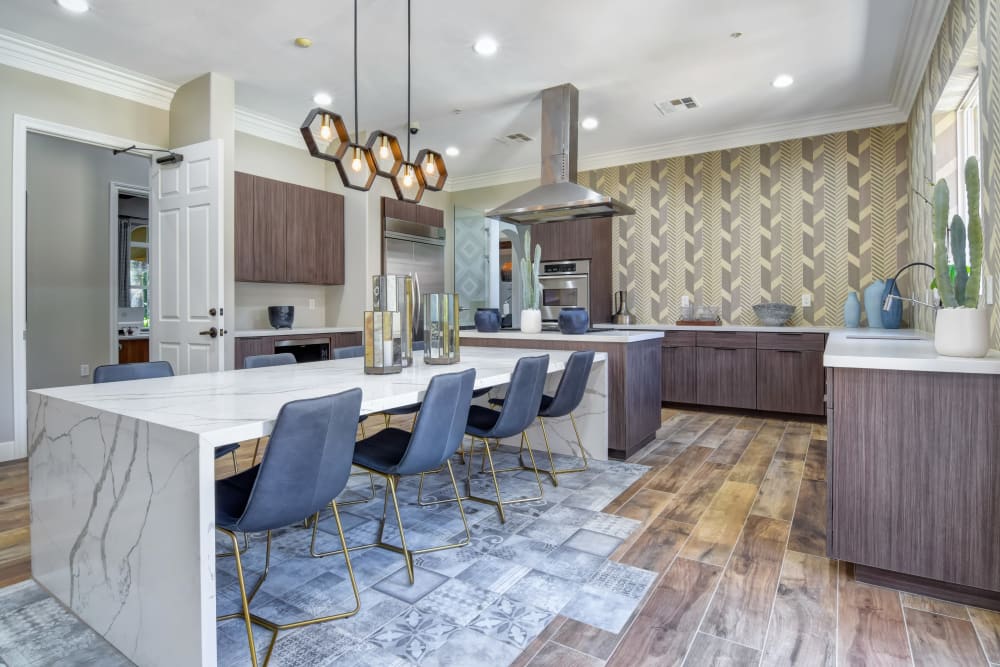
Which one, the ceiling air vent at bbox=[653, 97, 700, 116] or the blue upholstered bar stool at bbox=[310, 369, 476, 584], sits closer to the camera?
the blue upholstered bar stool at bbox=[310, 369, 476, 584]

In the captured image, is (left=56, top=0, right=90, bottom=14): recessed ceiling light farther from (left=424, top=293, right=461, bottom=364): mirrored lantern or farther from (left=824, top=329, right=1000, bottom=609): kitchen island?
(left=824, top=329, right=1000, bottom=609): kitchen island

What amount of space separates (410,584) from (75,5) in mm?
3848

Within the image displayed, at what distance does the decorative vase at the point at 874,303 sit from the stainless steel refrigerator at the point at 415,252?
3.92 m

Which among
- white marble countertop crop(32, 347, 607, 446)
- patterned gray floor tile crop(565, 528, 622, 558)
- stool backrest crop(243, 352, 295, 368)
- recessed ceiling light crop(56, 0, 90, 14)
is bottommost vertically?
patterned gray floor tile crop(565, 528, 622, 558)

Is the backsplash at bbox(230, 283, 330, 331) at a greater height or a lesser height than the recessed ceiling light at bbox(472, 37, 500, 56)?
lesser

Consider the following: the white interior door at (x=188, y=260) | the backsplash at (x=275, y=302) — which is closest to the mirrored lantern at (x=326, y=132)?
the white interior door at (x=188, y=260)

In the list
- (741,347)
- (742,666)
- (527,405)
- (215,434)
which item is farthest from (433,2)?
(741,347)

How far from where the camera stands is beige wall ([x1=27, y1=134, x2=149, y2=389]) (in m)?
4.74

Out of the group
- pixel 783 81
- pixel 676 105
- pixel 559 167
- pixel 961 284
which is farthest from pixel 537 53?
pixel 961 284

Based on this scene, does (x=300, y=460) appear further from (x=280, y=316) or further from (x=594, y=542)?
(x=280, y=316)

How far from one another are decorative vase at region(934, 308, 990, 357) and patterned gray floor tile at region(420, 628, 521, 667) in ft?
5.97

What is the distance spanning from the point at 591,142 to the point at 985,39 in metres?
3.90

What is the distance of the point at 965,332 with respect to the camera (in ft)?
6.12

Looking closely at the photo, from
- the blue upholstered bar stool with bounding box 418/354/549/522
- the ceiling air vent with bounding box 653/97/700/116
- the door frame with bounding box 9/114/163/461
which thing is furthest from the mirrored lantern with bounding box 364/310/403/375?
the ceiling air vent with bounding box 653/97/700/116
